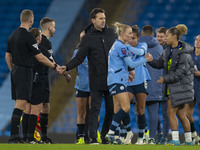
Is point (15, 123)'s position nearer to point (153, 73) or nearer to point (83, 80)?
point (83, 80)

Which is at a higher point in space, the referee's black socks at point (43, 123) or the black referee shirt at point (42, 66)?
the black referee shirt at point (42, 66)

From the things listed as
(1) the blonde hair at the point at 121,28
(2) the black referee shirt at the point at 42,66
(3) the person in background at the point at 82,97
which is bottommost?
(3) the person in background at the point at 82,97

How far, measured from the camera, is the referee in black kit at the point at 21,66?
6.53 m

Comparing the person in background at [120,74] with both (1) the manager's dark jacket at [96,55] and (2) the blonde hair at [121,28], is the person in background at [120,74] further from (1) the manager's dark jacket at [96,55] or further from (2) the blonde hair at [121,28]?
(1) the manager's dark jacket at [96,55]

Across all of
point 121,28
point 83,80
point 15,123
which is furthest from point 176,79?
point 15,123

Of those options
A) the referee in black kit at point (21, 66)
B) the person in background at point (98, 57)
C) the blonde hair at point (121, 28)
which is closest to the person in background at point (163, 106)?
the person in background at point (98, 57)

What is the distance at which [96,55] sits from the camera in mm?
6855

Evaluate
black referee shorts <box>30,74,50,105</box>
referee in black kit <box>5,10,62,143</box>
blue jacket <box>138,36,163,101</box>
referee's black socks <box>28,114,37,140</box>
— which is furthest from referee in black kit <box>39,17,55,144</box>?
blue jacket <box>138,36,163,101</box>

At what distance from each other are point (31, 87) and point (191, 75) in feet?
7.96

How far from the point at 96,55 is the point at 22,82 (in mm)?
1164

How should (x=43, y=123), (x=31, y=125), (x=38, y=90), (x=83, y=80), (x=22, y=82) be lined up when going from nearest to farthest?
(x=22, y=82), (x=31, y=125), (x=38, y=90), (x=43, y=123), (x=83, y=80)

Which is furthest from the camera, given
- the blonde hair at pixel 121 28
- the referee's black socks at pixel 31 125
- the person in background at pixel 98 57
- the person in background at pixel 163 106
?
the person in background at pixel 163 106

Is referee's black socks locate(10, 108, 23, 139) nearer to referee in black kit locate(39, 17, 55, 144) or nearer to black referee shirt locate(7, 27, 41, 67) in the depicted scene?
black referee shirt locate(7, 27, 41, 67)

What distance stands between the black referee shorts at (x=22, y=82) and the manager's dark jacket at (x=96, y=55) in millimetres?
643
